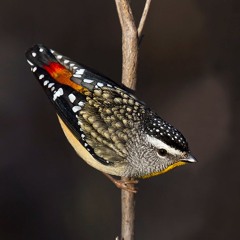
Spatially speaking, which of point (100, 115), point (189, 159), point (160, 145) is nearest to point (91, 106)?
point (100, 115)

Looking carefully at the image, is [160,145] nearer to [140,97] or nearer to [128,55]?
[128,55]

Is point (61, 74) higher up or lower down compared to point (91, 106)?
higher up

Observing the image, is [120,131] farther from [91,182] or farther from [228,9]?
[228,9]

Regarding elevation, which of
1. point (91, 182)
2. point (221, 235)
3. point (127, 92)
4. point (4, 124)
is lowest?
point (221, 235)

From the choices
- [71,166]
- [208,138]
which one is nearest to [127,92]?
[71,166]

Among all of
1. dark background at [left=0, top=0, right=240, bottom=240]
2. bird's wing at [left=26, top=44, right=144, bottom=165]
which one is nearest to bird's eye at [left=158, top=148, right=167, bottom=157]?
bird's wing at [left=26, top=44, right=144, bottom=165]

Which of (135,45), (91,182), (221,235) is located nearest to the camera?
(135,45)

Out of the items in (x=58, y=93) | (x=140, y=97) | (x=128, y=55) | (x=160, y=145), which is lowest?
(x=140, y=97)

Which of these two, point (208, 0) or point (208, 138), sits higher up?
point (208, 0)
